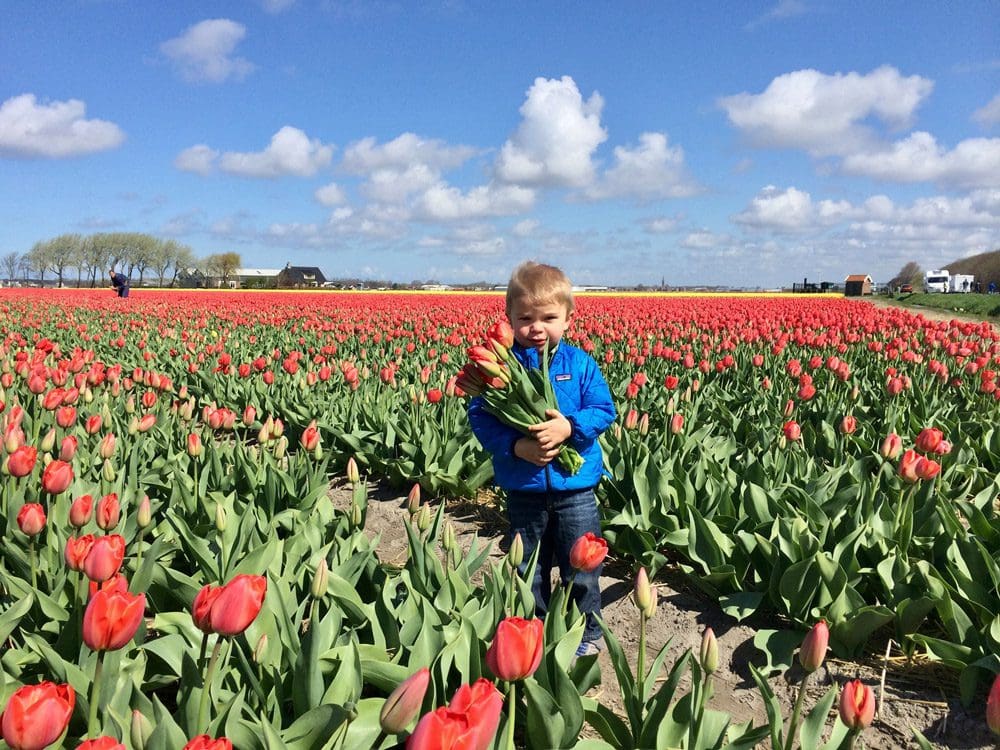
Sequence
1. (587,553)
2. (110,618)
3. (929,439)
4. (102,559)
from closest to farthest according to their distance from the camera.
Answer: (110,618) → (102,559) → (587,553) → (929,439)

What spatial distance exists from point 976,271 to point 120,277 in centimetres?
12803

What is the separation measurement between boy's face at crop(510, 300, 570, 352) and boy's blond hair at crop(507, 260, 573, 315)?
0.05ft

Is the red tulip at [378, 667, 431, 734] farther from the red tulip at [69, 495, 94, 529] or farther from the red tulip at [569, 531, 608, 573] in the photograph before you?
the red tulip at [69, 495, 94, 529]

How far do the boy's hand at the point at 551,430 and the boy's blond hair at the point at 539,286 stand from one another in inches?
16.4

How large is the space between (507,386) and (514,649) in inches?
45.7

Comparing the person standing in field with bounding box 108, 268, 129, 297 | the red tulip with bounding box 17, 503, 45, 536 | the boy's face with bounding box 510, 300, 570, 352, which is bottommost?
the red tulip with bounding box 17, 503, 45, 536

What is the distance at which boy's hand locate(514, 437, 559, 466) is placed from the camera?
101 inches

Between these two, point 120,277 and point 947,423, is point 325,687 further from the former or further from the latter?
point 120,277

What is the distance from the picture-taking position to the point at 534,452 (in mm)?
2592

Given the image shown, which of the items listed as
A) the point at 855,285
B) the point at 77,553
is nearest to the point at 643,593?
the point at 77,553

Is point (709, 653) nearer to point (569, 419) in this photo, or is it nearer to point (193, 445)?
point (569, 419)

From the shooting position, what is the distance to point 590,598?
2846 millimetres

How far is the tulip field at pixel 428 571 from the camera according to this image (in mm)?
1732

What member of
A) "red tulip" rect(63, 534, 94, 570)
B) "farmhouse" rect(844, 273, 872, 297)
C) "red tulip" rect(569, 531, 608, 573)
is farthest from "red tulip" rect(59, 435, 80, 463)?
"farmhouse" rect(844, 273, 872, 297)
